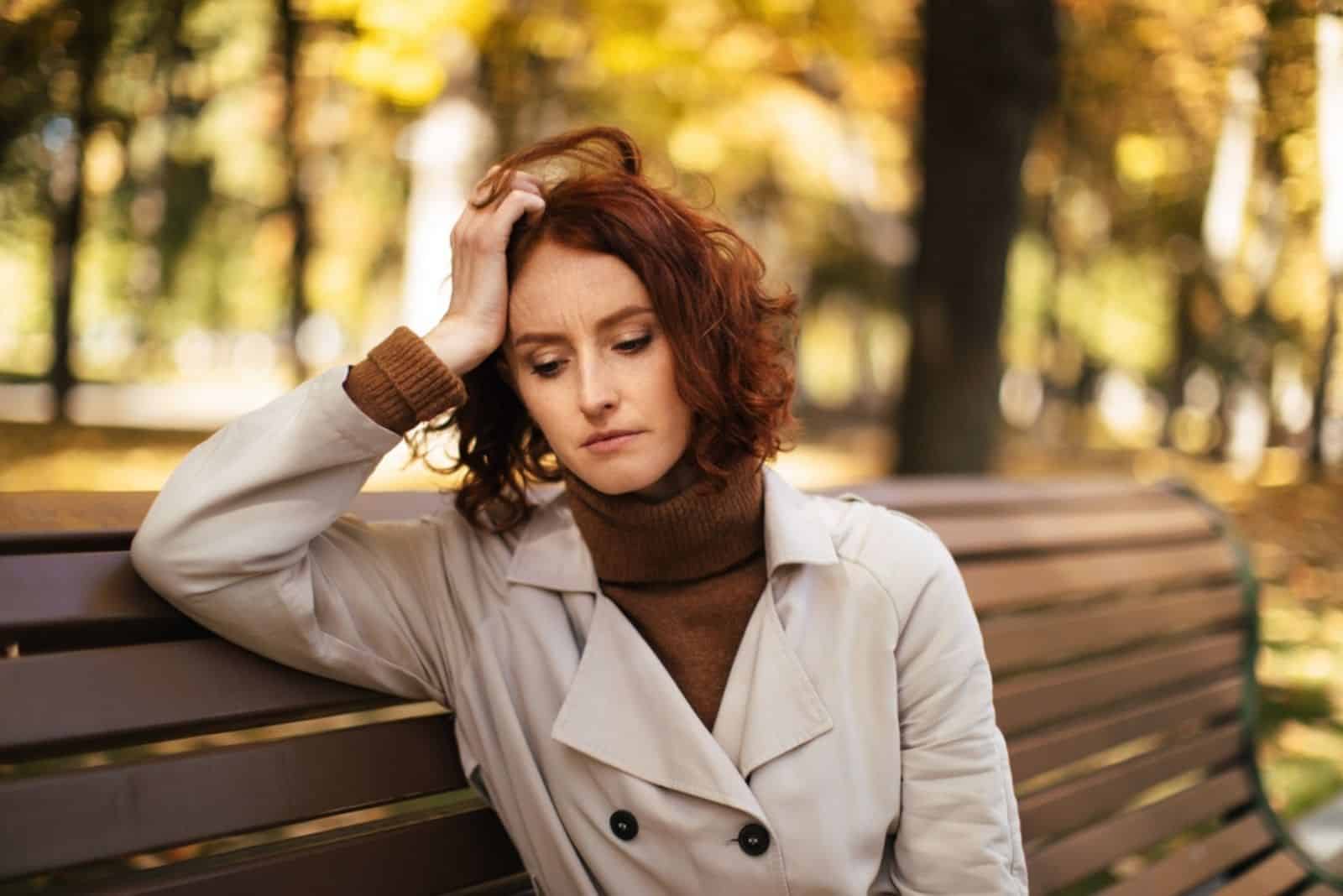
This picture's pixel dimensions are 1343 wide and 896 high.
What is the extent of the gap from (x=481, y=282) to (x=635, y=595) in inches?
23.5

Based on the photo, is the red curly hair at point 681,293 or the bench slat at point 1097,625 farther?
the bench slat at point 1097,625

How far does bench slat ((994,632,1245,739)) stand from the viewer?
11.5ft

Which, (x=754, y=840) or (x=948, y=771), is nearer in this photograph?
(x=754, y=840)

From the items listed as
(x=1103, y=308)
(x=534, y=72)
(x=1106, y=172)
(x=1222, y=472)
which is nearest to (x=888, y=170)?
(x=1106, y=172)

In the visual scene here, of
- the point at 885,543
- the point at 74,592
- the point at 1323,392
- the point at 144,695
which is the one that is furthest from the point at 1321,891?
the point at 1323,392

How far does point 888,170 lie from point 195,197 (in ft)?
37.6

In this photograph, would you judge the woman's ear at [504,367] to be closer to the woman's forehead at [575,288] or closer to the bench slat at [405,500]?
the woman's forehead at [575,288]

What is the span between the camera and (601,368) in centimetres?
227

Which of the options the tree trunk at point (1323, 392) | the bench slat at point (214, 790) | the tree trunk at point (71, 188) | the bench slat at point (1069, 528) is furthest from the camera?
the tree trunk at point (1323, 392)

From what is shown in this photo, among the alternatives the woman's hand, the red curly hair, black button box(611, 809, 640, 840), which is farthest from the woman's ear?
black button box(611, 809, 640, 840)

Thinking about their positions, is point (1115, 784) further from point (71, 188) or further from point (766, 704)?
point (71, 188)

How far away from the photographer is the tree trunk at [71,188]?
609 centimetres

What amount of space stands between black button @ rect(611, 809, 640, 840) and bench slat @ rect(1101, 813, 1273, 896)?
1596mm

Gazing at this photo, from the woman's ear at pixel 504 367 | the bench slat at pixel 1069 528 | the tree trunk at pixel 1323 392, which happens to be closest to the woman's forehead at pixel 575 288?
the woman's ear at pixel 504 367
